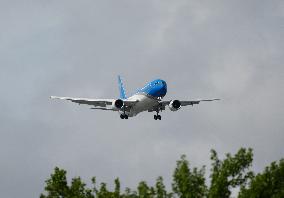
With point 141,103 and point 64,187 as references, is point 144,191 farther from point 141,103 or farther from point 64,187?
point 141,103

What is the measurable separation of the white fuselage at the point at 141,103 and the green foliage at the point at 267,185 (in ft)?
169

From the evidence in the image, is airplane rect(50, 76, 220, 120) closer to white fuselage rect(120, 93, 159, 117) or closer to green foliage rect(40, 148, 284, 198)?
white fuselage rect(120, 93, 159, 117)

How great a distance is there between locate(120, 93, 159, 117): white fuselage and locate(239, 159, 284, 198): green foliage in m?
51.6

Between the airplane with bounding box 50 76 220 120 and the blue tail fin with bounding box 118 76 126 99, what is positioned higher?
the blue tail fin with bounding box 118 76 126 99

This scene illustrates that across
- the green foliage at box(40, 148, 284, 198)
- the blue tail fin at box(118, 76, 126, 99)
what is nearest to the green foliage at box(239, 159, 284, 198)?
the green foliage at box(40, 148, 284, 198)

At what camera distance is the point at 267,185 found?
7425 centimetres

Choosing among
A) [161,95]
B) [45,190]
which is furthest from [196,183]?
[161,95]

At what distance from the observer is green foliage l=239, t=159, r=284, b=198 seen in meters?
72.9

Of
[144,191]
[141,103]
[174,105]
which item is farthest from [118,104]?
[144,191]

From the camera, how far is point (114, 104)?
130m

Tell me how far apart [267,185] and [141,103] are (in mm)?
55230

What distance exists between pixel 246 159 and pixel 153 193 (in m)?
8.34

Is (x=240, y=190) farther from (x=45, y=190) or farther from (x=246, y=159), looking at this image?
(x=45, y=190)

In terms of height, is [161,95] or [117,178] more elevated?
[161,95]
